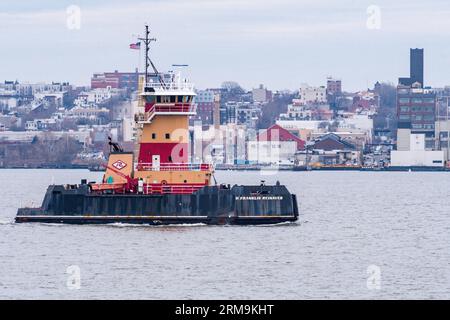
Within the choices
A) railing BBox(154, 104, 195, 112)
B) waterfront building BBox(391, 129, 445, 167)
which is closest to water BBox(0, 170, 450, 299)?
railing BBox(154, 104, 195, 112)

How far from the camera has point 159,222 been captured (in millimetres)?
50062

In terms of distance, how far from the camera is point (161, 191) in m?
51.3

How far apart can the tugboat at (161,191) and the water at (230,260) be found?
1.91ft

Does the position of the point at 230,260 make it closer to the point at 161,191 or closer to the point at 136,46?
the point at 161,191

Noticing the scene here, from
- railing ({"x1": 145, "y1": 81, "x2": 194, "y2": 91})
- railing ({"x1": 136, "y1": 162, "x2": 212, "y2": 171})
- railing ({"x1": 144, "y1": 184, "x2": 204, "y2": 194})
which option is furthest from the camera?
railing ({"x1": 145, "y1": 81, "x2": 194, "y2": 91})

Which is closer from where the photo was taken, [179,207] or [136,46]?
[179,207]

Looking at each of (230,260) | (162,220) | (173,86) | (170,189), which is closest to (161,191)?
(170,189)

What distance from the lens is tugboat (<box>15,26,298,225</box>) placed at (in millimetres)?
50031

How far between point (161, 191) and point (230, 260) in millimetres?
11825

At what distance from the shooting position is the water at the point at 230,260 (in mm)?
32938

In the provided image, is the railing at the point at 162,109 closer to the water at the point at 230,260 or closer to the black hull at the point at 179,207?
the black hull at the point at 179,207

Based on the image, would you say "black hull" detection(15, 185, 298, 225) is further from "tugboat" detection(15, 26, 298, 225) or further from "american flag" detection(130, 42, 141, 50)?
"american flag" detection(130, 42, 141, 50)
